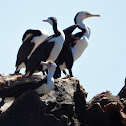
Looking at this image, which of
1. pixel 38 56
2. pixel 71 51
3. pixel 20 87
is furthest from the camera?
pixel 71 51

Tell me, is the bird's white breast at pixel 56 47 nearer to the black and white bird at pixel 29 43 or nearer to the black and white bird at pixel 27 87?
the black and white bird at pixel 27 87

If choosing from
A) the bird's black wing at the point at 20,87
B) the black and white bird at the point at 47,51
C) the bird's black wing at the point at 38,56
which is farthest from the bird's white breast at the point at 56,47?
the bird's black wing at the point at 20,87

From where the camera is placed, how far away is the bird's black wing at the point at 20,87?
1477cm

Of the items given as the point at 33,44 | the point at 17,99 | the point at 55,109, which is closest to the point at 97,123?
the point at 55,109

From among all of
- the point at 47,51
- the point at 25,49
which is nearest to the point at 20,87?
the point at 47,51

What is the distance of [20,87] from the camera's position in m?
14.9

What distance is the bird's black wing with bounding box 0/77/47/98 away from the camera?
14.8 meters

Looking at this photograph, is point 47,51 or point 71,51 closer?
point 47,51

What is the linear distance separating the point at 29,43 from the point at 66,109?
5258mm

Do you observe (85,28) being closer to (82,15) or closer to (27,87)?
(82,15)

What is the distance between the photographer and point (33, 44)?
67.3 ft

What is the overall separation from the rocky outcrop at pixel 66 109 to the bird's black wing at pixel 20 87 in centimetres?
17

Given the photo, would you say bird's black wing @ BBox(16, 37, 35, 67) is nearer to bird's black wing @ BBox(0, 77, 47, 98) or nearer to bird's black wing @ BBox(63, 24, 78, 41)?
bird's black wing @ BBox(63, 24, 78, 41)

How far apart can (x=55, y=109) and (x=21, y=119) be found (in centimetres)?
106
